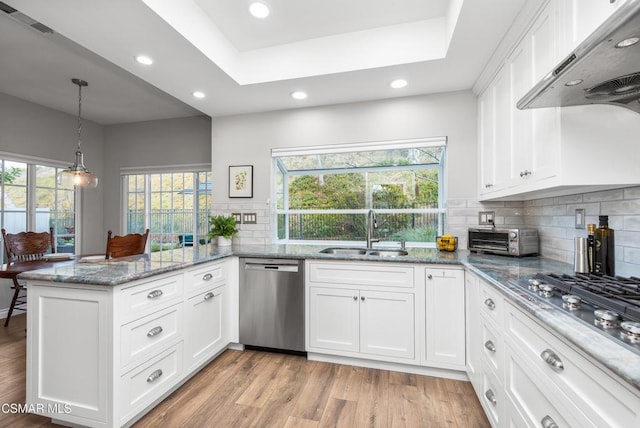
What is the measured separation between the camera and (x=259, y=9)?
2.10 m

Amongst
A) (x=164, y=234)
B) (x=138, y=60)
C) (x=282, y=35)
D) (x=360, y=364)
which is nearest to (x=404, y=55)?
(x=282, y=35)

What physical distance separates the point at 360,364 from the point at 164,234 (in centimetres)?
351

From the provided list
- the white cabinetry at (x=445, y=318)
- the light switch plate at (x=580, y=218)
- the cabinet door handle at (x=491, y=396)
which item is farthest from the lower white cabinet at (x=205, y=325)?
the light switch plate at (x=580, y=218)

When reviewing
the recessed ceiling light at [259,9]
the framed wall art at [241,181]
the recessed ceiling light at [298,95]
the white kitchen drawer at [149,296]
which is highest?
the recessed ceiling light at [259,9]

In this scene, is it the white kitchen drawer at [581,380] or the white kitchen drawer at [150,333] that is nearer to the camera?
the white kitchen drawer at [581,380]

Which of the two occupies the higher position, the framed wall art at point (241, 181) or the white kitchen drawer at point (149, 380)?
the framed wall art at point (241, 181)

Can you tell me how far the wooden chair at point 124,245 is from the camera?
3141 mm

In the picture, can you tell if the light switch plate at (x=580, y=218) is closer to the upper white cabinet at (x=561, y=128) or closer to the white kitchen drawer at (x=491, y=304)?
the upper white cabinet at (x=561, y=128)

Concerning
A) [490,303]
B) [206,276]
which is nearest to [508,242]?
[490,303]

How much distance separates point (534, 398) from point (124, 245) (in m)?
3.59

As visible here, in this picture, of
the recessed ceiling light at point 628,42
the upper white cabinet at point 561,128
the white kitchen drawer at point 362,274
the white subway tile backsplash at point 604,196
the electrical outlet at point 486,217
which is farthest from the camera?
the electrical outlet at point 486,217

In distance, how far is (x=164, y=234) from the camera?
4.54 metres

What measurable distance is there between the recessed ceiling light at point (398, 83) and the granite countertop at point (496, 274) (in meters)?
1.48

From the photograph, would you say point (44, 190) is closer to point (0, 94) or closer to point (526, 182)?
point (0, 94)
